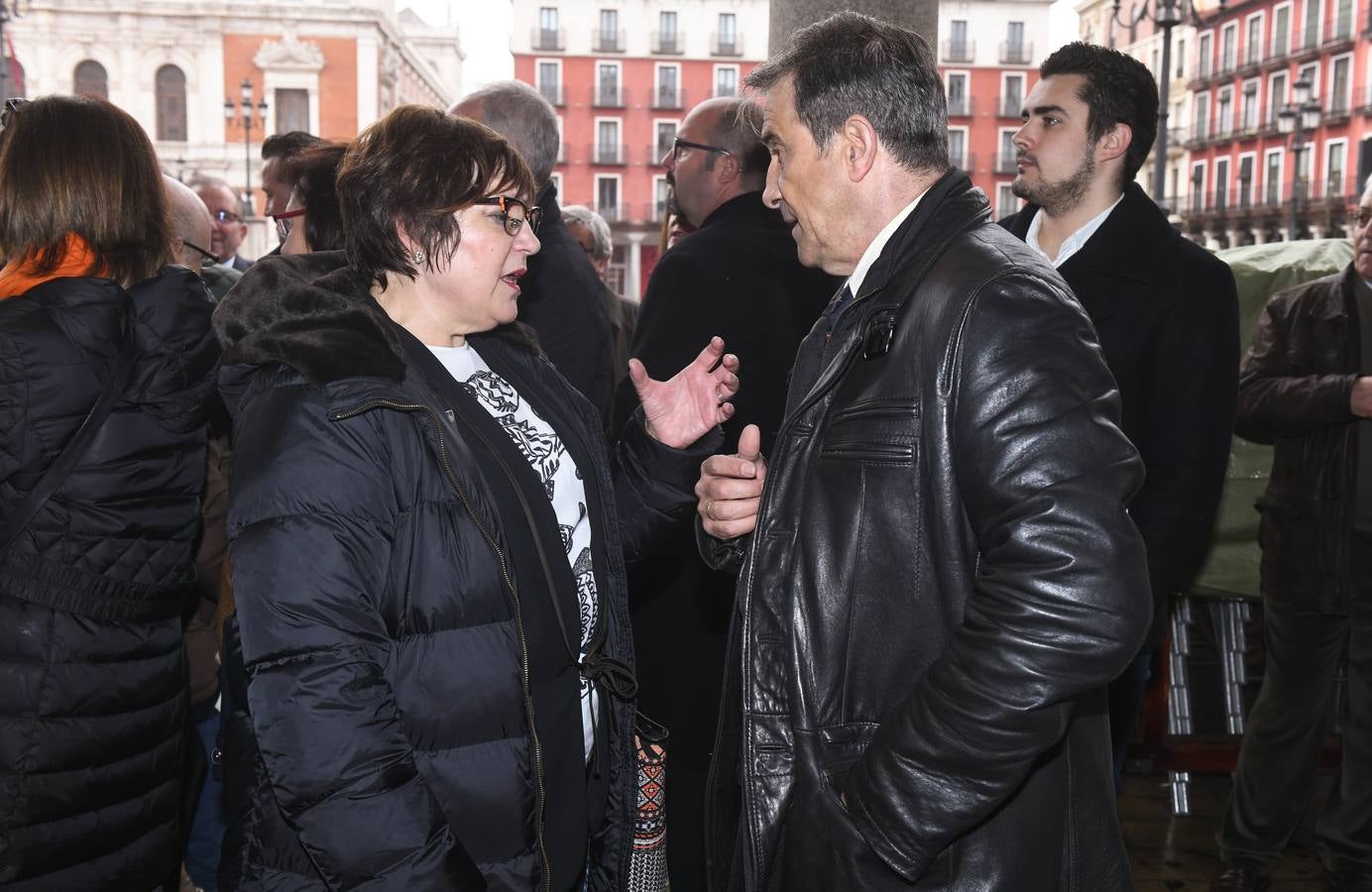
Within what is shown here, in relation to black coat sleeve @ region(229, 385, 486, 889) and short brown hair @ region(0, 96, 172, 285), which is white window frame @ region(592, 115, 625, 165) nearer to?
short brown hair @ region(0, 96, 172, 285)

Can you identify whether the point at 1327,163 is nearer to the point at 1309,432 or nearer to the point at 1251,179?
the point at 1251,179

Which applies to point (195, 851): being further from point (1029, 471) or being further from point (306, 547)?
point (1029, 471)

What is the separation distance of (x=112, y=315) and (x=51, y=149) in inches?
13.9

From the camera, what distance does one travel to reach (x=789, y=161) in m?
1.66

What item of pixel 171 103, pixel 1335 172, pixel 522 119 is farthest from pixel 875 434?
pixel 171 103

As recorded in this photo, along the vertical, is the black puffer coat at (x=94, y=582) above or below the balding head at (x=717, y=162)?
below

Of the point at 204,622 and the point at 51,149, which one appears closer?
the point at 51,149

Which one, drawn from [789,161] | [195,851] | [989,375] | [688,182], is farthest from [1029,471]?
[195,851]

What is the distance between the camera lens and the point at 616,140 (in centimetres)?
4625

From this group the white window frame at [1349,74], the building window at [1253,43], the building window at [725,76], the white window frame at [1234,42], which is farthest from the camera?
the building window at [725,76]

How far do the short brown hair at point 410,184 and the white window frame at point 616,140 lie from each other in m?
45.2

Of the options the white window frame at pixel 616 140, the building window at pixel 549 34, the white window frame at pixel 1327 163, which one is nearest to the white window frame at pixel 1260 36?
the white window frame at pixel 1327 163

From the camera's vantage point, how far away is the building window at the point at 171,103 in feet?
135

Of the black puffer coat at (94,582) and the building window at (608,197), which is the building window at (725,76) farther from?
the black puffer coat at (94,582)
